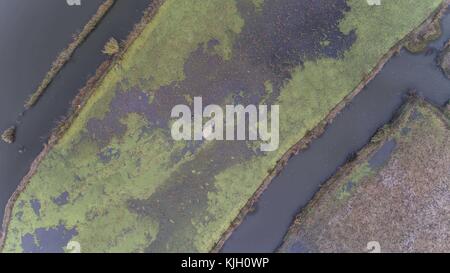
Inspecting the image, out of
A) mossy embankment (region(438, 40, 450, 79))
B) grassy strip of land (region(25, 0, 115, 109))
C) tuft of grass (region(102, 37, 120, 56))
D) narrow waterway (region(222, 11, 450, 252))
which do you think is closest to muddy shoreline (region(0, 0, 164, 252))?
tuft of grass (region(102, 37, 120, 56))

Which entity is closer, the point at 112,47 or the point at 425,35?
the point at 112,47

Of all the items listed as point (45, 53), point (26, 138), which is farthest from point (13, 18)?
point (26, 138)

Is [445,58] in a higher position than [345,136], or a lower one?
higher

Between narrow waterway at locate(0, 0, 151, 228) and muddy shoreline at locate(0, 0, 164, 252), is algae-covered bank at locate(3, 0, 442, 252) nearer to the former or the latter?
muddy shoreline at locate(0, 0, 164, 252)

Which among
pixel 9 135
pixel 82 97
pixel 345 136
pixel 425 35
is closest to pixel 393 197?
pixel 345 136

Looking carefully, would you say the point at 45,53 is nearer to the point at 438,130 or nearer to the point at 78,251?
the point at 78,251

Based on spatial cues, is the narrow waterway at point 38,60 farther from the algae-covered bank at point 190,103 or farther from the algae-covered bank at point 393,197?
the algae-covered bank at point 393,197

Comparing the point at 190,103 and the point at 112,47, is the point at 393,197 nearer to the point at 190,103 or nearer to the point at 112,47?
the point at 190,103
